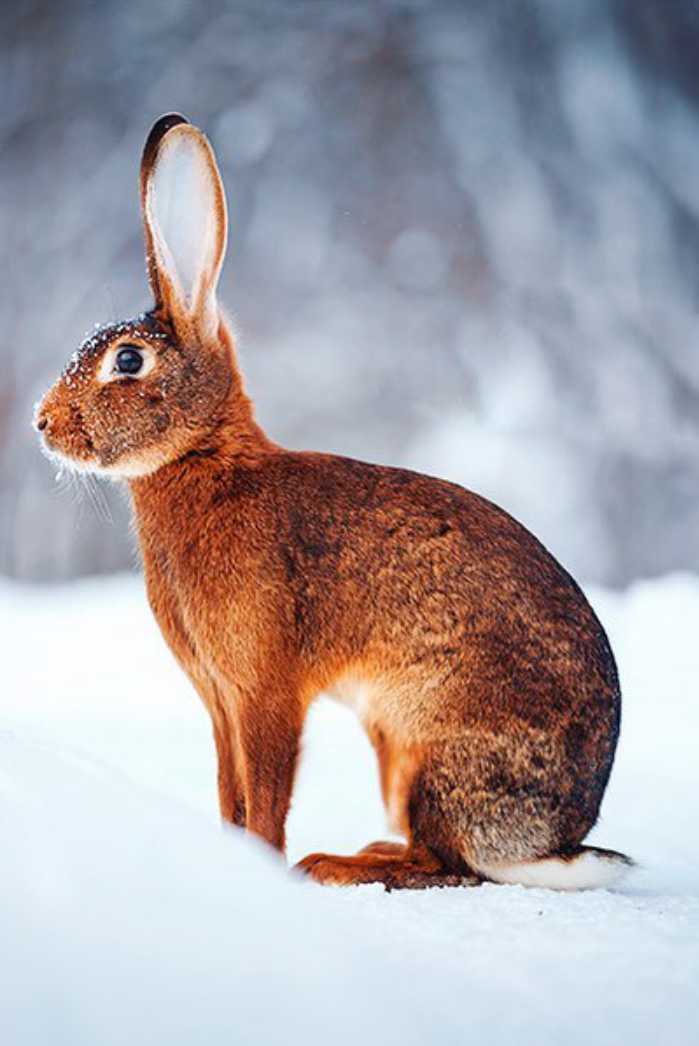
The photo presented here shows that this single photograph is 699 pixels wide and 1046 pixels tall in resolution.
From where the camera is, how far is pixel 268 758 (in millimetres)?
722

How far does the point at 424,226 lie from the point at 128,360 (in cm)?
65

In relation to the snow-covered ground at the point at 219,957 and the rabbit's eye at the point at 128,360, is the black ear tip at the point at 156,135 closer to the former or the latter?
the rabbit's eye at the point at 128,360

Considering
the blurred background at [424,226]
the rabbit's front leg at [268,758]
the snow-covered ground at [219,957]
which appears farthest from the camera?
the blurred background at [424,226]

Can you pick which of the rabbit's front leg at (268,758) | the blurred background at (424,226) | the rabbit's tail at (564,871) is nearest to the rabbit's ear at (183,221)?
the rabbit's front leg at (268,758)

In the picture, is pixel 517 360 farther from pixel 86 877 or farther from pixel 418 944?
pixel 86 877

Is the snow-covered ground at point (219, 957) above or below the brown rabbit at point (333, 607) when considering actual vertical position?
below

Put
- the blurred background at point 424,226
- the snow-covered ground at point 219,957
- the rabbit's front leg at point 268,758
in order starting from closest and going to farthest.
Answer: the snow-covered ground at point 219,957 < the rabbit's front leg at point 268,758 < the blurred background at point 424,226

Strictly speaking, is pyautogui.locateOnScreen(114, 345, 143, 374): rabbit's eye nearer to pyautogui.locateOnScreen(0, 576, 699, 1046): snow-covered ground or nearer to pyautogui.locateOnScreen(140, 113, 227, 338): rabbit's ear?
pyautogui.locateOnScreen(140, 113, 227, 338): rabbit's ear

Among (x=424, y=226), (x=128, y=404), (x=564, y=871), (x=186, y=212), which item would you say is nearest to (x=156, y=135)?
(x=186, y=212)

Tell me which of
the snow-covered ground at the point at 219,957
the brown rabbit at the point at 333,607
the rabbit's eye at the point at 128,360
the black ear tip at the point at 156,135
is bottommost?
the snow-covered ground at the point at 219,957

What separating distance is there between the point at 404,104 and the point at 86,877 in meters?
1.17

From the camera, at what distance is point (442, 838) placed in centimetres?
72

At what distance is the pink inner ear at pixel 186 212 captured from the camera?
0.78 m

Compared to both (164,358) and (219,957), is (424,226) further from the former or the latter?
(219,957)
